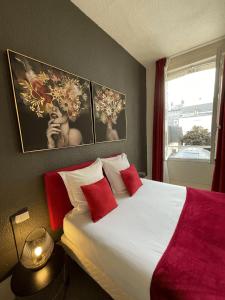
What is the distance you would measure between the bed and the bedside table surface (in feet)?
0.68

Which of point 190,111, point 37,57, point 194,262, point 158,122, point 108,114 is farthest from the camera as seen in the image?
point 158,122

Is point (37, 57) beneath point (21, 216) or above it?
above

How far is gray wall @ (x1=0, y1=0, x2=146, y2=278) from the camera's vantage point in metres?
1.11

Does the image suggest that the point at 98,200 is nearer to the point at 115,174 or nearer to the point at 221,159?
the point at 115,174

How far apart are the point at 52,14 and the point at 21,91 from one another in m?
0.91

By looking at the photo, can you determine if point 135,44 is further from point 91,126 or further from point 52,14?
point 91,126

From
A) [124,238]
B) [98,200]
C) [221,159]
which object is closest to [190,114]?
[221,159]

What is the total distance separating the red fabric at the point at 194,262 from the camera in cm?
70

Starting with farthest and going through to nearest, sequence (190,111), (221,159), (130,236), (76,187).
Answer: (190,111) < (221,159) < (76,187) < (130,236)

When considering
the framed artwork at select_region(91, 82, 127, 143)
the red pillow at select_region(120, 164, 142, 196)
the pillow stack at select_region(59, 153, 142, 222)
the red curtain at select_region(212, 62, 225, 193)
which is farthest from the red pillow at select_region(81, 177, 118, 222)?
the red curtain at select_region(212, 62, 225, 193)

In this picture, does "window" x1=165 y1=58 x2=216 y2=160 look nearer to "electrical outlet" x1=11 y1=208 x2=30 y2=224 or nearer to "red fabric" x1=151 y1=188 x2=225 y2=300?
"red fabric" x1=151 y1=188 x2=225 y2=300

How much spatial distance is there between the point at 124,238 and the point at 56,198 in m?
0.75

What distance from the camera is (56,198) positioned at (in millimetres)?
1389

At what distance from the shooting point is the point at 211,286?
0.70 metres
